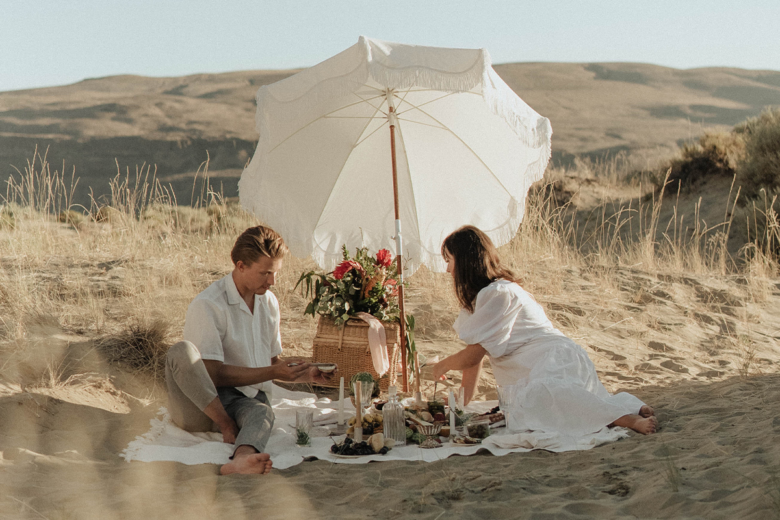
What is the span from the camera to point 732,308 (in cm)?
743

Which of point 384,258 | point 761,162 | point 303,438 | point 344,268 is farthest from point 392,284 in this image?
point 761,162

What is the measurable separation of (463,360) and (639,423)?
0.97 m

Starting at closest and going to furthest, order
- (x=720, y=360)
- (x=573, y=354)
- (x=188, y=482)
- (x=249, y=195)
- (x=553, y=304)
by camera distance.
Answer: (x=188, y=482) → (x=573, y=354) → (x=249, y=195) → (x=720, y=360) → (x=553, y=304)

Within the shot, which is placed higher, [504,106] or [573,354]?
[504,106]

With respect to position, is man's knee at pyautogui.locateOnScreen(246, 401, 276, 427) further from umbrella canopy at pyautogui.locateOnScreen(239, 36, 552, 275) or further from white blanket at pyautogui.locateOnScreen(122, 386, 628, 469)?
umbrella canopy at pyautogui.locateOnScreen(239, 36, 552, 275)

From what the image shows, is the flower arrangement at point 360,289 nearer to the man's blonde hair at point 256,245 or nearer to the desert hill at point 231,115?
the man's blonde hair at point 256,245

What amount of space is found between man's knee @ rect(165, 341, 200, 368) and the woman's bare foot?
0.54m

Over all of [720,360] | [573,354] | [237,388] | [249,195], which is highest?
[249,195]

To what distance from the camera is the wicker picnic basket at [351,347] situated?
4746 millimetres

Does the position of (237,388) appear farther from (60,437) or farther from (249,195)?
(249,195)

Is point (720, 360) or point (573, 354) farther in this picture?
point (720, 360)

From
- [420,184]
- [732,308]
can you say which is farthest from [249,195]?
[732,308]

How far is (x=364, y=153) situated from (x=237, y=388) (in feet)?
5.79

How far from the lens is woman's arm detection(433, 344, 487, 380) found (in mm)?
3881
